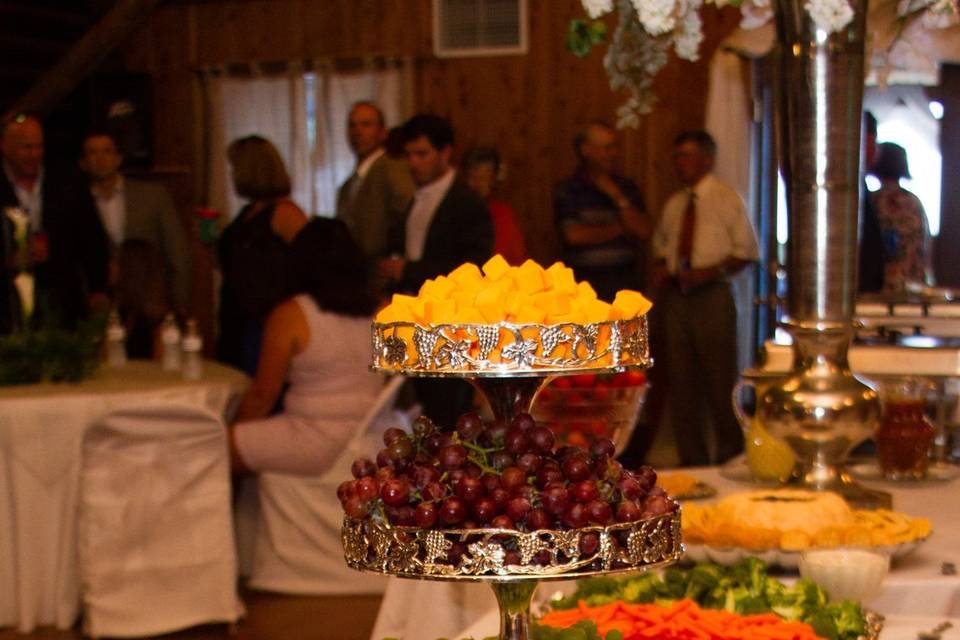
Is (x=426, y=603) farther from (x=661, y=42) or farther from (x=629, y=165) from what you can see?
(x=629, y=165)

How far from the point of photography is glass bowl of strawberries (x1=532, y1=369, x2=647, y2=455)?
221 cm

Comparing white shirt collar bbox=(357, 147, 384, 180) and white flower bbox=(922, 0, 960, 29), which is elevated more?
white flower bbox=(922, 0, 960, 29)

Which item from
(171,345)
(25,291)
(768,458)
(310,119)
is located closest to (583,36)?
(768,458)

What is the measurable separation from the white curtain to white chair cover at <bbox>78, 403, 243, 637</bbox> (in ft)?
12.4

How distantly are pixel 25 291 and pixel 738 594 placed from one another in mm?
2970

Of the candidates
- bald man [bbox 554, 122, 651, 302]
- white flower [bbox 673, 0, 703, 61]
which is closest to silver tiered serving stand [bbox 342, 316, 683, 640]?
white flower [bbox 673, 0, 703, 61]

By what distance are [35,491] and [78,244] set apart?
4.62 ft

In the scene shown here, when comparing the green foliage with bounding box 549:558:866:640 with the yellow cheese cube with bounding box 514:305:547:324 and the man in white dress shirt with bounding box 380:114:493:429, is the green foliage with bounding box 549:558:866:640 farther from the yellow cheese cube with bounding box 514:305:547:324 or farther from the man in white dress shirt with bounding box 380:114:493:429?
the man in white dress shirt with bounding box 380:114:493:429

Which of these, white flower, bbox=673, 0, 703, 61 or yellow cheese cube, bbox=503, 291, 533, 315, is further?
white flower, bbox=673, 0, 703, 61

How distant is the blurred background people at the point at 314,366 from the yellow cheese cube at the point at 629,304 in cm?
292

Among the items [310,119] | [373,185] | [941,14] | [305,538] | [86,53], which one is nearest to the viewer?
[941,14]

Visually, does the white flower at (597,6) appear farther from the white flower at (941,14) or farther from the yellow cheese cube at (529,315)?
the yellow cheese cube at (529,315)

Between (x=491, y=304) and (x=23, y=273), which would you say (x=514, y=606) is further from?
(x=23, y=273)

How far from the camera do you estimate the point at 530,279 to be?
3.65ft
